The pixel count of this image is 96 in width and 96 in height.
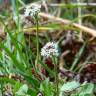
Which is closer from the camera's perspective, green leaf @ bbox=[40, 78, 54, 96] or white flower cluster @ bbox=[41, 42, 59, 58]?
white flower cluster @ bbox=[41, 42, 59, 58]

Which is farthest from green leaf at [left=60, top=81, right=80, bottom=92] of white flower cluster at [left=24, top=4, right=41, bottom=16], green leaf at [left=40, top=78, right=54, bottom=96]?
white flower cluster at [left=24, top=4, right=41, bottom=16]

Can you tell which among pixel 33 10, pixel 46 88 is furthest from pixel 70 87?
pixel 33 10

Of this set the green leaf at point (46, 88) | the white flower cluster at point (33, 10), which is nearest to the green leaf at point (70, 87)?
the green leaf at point (46, 88)

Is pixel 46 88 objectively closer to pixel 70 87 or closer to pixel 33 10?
pixel 70 87

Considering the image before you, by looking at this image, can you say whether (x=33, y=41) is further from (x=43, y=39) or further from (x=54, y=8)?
(x=54, y=8)

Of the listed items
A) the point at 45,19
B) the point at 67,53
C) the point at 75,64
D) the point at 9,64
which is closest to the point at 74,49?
the point at 67,53

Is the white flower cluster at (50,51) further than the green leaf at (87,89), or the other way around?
the green leaf at (87,89)

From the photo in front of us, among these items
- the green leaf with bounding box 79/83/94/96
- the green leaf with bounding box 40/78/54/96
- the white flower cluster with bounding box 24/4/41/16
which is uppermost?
the white flower cluster with bounding box 24/4/41/16

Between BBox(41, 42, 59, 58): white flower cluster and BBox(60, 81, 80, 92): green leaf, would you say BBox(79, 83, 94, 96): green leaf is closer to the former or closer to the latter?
BBox(60, 81, 80, 92): green leaf

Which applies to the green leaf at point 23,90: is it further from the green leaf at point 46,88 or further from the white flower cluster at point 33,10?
the white flower cluster at point 33,10

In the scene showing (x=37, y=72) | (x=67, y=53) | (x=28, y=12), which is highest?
(x=28, y=12)

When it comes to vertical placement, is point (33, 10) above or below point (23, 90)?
above
